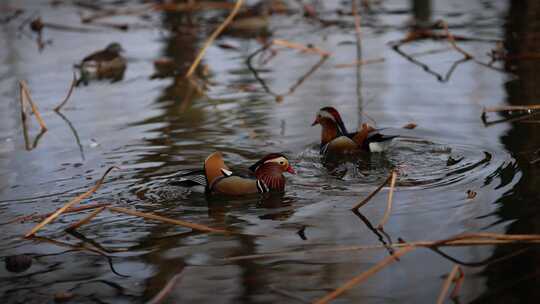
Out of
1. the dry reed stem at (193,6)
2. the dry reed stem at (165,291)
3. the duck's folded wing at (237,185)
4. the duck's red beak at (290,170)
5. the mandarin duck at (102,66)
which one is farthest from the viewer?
the dry reed stem at (193,6)

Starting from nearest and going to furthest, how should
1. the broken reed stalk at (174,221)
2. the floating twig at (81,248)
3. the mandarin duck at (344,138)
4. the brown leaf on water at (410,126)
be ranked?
the floating twig at (81,248) → the broken reed stalk at (174,221) → the mandarin duck at (344,138) → the brown leaf on water at (410,126)

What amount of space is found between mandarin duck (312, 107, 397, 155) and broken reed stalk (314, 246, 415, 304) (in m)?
2.37

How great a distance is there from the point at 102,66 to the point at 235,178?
5518 mm

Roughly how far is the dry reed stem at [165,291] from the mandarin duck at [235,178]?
149 cm

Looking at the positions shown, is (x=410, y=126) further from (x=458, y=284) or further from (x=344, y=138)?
(x=458, y=284)

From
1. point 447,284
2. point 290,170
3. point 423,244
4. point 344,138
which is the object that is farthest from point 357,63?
point 447,284

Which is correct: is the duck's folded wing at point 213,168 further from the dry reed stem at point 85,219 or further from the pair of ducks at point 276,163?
the dry reed stem at point 85,219

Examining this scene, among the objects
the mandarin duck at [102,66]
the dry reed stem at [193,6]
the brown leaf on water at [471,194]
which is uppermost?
the dry reed stem at [193,6]

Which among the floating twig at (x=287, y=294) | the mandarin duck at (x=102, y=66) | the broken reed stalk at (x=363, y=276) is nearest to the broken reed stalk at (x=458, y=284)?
the broken reed stalk at (x=363, y=276)

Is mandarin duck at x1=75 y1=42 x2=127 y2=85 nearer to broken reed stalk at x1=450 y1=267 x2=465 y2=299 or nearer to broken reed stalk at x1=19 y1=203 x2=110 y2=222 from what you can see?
broken reed stalk at x1=19 y1=203 x2=110 y2=222

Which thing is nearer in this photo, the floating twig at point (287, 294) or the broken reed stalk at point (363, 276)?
the broken reed stalk at point (363, 276)

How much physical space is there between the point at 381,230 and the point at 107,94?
5600mm

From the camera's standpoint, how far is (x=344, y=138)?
7.08m

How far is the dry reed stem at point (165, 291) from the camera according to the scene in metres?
4.13
